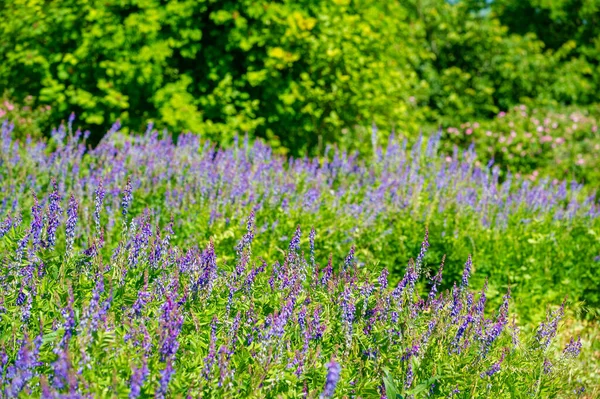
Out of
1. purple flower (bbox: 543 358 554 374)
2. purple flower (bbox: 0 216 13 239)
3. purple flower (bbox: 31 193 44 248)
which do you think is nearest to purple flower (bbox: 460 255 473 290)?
purple flower (bbox: 543 358 554 374)

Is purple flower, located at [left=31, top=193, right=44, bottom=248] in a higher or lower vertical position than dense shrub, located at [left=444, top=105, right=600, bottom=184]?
higher

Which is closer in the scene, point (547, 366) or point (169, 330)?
point (169, 330)

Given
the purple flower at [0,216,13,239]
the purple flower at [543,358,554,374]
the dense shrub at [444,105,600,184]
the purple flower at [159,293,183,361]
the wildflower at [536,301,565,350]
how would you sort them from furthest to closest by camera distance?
the dense shrub at [444,105,600,184], the purple flower at [0,216,13,239], the wildflower at [536,301,565,350], the purple flower at [543,358,554,374], the purple flower at [159,293,183,361]

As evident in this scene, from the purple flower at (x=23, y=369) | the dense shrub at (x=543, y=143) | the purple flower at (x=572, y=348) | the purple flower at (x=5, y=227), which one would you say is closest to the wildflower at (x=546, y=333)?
the purple flower at (x=572, y=348)

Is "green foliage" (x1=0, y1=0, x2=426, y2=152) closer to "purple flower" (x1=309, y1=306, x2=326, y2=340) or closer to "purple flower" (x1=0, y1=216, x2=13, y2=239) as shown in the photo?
"purple flower" (x1=0, y1=216, x2=13, y2=239)

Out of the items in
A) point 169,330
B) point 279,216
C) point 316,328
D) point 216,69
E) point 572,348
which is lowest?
point 279,216

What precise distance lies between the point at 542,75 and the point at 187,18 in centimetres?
866

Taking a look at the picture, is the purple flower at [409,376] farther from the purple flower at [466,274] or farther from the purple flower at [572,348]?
the purple flower at [572,348]

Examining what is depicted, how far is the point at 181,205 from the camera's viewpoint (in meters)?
5.66

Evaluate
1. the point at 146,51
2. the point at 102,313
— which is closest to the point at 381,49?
the point at 146,51

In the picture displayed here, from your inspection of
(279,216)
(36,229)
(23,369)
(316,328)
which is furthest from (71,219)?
(279,216)

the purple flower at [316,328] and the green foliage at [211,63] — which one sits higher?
the purple flower at [316,328]

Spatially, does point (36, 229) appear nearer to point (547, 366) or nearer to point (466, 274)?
point (466, 274)

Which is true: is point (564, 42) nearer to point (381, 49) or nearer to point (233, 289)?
point (381, 49)
